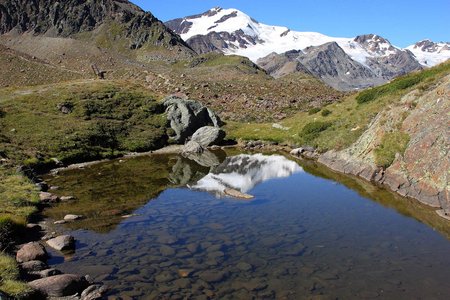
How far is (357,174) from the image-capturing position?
43250mm

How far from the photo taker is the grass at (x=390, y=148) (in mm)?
38778

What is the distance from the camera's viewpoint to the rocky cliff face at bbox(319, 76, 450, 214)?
32000mm

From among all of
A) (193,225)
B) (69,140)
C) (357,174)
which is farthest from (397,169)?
(69,140)

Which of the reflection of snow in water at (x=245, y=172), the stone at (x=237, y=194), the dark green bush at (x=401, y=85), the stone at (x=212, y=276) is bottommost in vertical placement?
the stone at (x=212, y=276)

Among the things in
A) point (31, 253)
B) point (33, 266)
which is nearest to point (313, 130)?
point (31, 253)

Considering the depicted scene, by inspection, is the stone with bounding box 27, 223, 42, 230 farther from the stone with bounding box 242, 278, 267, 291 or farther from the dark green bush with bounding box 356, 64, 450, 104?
the dark green bush with bounding box 356, 64, 450, 104

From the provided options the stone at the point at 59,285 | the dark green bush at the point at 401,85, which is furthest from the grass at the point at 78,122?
the dark green bush at the point at 401,85

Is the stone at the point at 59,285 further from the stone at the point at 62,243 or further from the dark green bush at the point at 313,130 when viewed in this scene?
the dark green bush at the point at 313,130

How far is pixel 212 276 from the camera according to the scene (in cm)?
1947

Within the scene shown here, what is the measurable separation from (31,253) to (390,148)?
32.8 metres

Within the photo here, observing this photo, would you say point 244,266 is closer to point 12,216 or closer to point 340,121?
point 12,216

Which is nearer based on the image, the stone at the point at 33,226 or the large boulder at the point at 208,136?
the stone at the point at 33,226

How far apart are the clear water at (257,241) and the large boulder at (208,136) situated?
90.6ft

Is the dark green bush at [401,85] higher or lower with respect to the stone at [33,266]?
higher
